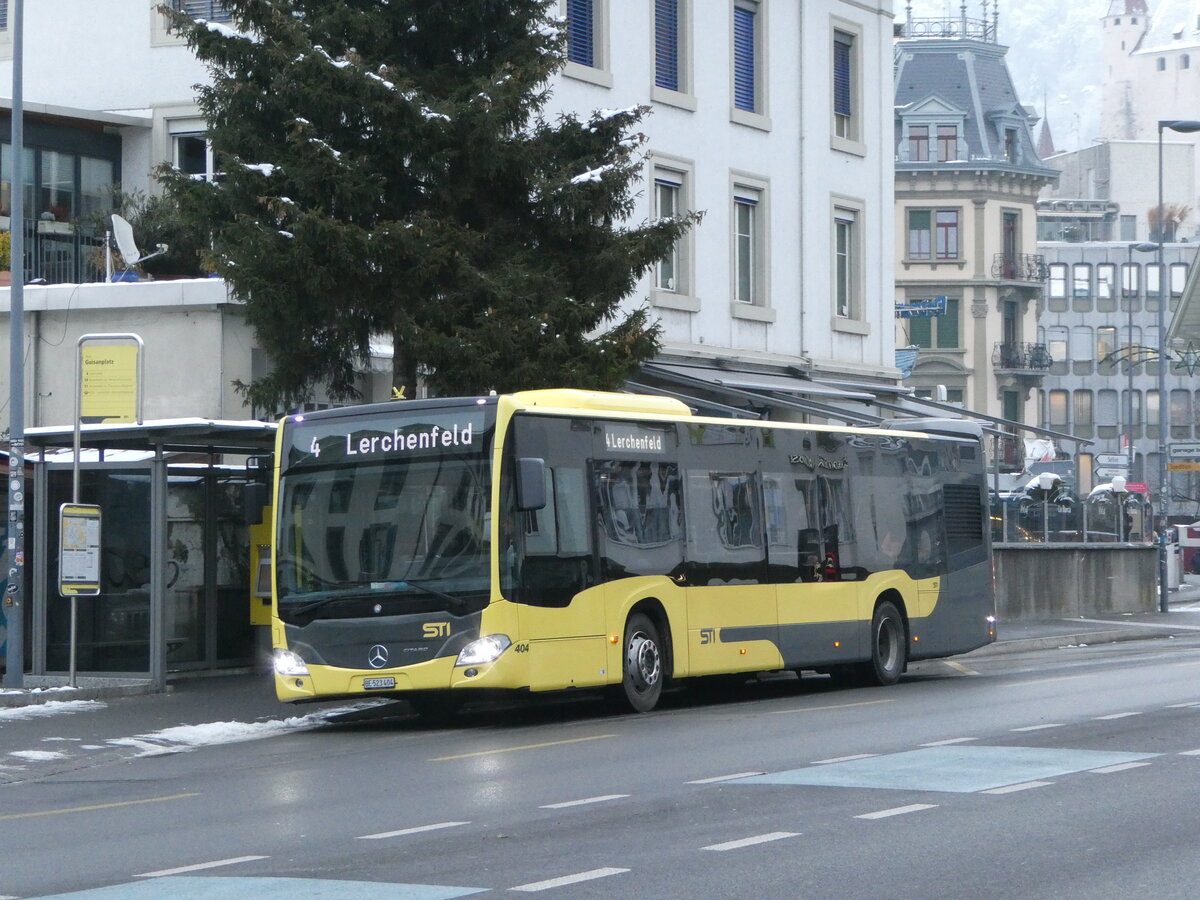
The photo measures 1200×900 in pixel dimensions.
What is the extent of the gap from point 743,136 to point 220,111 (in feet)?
49.0

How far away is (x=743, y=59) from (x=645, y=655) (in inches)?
746

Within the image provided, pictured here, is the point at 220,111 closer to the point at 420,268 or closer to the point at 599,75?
the point at 420,268

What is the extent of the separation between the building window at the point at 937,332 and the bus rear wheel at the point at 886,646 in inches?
2265

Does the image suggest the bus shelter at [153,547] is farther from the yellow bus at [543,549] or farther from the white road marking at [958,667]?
the white road marking at [958,667]

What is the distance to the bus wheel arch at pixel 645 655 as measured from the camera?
1823cm

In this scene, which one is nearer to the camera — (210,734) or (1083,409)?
(210,734)

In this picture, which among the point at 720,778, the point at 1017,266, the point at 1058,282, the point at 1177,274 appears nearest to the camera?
the point at 720,778

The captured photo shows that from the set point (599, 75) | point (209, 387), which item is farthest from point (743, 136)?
point (209, 387)

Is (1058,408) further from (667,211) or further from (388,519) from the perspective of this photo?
(388,519)

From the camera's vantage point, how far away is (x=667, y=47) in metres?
33.3

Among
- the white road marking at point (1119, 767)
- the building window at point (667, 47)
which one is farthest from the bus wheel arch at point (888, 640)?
the building window at point (667, 47)

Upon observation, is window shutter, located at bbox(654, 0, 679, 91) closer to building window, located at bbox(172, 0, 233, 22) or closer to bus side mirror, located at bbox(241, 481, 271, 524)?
building window, located at bbox(172, 0, 233, 22)

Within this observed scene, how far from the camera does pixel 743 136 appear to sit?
3478cm

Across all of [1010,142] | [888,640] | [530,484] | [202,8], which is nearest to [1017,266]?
[1010,142]
